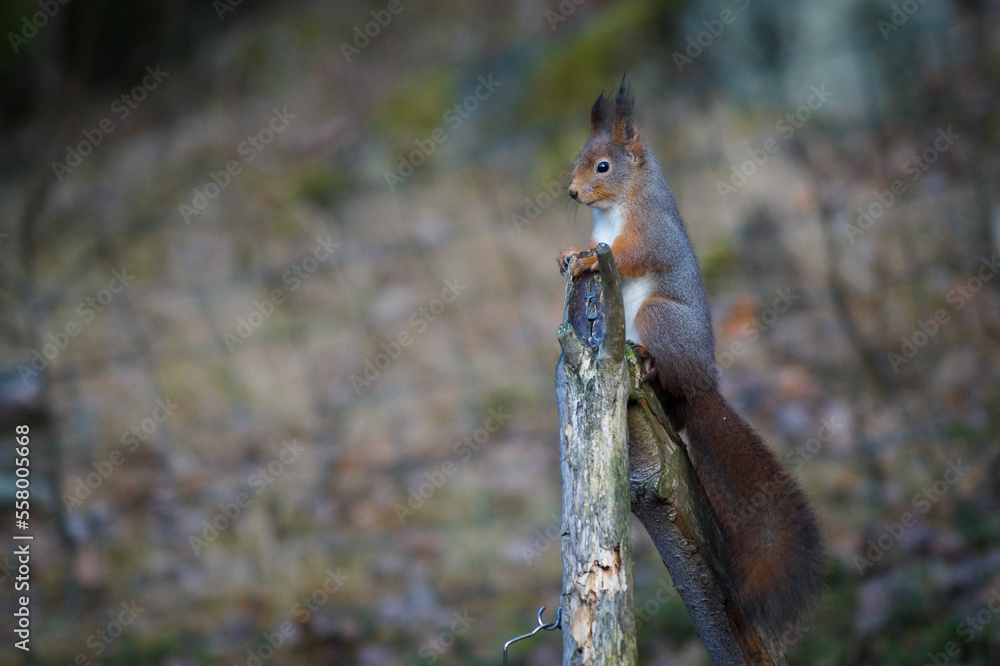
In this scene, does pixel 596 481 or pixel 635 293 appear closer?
pixel 596 481

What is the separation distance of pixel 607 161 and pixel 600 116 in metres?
0.15

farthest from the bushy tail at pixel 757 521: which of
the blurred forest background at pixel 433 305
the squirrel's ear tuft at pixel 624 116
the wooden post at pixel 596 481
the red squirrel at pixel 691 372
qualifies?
the blurred forest background at pixel 433 305

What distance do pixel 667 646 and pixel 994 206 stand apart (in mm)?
3079

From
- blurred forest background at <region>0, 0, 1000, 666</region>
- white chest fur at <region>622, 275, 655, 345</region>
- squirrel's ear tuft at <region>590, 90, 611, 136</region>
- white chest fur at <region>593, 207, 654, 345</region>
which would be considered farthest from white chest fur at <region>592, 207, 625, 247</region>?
blurred forest background at <region>0, 0, 1000, 666</region>

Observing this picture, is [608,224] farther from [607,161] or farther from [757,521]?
[757,521]

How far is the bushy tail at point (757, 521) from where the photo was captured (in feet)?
6.19

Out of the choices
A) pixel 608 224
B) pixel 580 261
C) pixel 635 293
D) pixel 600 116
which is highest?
pixel 600 116

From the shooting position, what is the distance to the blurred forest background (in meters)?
4.02

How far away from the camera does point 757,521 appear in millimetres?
1998

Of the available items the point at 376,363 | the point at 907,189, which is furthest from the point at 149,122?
the point at 907,189

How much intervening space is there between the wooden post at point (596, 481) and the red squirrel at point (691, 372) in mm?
233

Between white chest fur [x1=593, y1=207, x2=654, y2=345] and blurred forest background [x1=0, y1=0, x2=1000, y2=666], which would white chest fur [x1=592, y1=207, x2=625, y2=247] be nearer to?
white chest fur [x1=593, y1=207, x2=654, y2=345]

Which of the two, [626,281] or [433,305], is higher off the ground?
[433,305]

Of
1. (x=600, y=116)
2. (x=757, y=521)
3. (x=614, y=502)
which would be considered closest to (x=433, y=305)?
(x=600, y=116)
